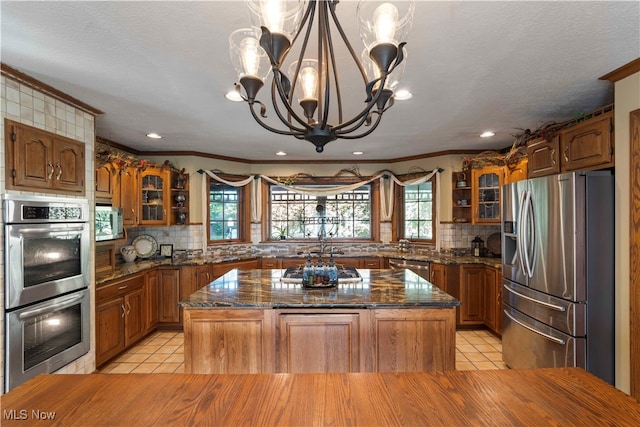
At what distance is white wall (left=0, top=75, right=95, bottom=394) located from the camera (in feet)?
6.70

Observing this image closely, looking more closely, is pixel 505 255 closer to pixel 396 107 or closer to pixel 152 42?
pixel 396 107

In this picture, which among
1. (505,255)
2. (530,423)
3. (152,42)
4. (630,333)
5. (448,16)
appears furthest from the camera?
(505,255)

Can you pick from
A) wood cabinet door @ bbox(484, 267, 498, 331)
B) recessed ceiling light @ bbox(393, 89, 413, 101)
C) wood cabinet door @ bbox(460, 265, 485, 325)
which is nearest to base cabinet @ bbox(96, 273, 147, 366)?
recessed ceiling light @ bbox(393, 89, 413, 101)

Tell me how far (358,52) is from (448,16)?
1.65 ft

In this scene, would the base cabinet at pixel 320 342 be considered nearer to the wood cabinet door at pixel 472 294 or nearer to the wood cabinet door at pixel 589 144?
the wood cabinet door at pixel 589 144

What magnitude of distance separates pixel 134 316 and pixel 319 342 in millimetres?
2430

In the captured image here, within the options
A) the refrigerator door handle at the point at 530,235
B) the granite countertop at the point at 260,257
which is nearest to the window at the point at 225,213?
the granite countertop at the point at 260,257

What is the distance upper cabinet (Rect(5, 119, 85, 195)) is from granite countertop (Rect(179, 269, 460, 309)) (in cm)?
136

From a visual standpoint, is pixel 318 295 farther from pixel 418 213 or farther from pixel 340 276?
pixel 418 213

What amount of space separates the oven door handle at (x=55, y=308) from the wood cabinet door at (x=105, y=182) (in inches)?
40.9

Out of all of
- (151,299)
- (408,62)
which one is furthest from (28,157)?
(408,62)

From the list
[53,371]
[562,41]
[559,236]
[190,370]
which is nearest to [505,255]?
[559,236]

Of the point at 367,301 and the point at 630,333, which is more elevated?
the point at 367,301

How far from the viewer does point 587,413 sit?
86 cm
